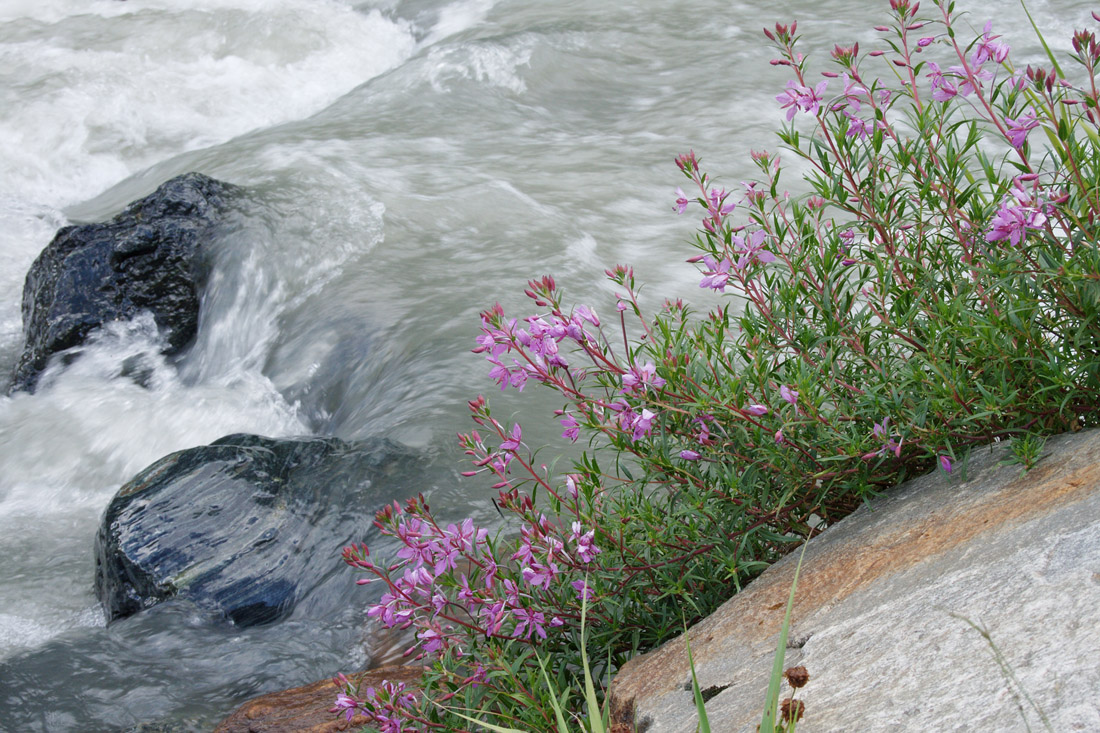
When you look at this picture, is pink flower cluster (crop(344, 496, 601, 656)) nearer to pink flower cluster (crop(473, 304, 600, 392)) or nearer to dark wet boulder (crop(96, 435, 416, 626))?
pink flower cluster (crop(473, 304, 600, 392))

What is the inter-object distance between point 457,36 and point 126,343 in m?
8.18

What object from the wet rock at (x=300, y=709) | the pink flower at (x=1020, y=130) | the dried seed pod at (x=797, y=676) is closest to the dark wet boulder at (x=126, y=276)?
the wet rock at (x=300, y=709)

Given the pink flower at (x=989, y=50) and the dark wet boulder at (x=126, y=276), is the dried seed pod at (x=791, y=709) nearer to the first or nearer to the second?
the pink flower at (x=989, y=50)

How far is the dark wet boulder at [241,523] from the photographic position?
13.9 feet

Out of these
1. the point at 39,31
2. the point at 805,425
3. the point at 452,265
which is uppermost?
the point at 39,31

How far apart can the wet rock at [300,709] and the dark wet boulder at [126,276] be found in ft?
14.1

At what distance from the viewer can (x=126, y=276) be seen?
7.45 meters

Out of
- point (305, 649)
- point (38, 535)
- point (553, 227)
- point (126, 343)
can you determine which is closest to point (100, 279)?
point (126, 343)

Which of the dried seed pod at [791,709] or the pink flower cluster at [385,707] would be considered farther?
the pink flower cluster at [385,707]

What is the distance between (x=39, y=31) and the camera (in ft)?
52.4

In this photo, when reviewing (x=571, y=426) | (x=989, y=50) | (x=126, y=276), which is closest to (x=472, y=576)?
(x=571, y=426)

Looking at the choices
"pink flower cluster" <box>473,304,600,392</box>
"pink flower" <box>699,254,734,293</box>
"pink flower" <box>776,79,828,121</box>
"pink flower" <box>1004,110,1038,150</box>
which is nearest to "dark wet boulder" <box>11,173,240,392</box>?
"pink flower cluster" <box>473,304,600,392</box>

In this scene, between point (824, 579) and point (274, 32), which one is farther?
point (274, 32)

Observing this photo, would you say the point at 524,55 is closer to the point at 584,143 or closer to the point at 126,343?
the point at 584,143
